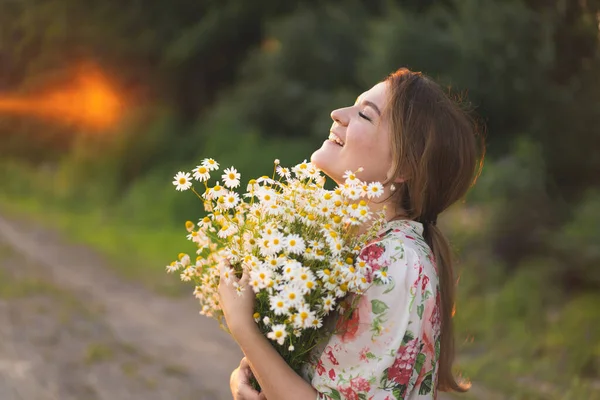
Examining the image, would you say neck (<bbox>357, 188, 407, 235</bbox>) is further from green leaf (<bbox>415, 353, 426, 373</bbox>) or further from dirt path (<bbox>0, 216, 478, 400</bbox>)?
dirt path (<bbox>0, 216, 478, 400</bbox>)

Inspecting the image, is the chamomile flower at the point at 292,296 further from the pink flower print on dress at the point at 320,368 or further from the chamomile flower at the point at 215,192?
the chamomile flower at the point at 215,192

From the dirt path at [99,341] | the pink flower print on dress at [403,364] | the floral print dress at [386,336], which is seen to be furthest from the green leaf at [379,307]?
the dirt path at [99,341]

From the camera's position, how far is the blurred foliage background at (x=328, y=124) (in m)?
5.48

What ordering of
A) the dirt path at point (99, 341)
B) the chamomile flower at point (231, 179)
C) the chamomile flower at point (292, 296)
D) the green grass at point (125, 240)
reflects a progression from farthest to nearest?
the green grass at point (125, 240) → the dirt path at point (99, 341) → the chamomile flower at point (231, 179) → the chamomile flower at point (292, 296)

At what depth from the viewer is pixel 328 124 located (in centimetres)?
934

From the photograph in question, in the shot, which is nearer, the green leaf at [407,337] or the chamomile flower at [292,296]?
the chamomile flower at [292,296]

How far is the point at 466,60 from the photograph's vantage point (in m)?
6.52

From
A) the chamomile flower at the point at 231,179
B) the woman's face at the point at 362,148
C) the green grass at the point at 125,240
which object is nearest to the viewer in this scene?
the chamomile flower at the point at 231,179

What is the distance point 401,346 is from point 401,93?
70cm

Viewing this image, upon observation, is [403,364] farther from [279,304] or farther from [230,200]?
[230,200]

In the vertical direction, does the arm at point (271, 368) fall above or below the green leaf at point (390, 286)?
above

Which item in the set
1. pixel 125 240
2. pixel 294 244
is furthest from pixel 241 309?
pixel 125 240

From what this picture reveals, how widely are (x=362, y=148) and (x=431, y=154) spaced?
189 millimetres

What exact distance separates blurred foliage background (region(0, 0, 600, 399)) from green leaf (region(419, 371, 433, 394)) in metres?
2.53
